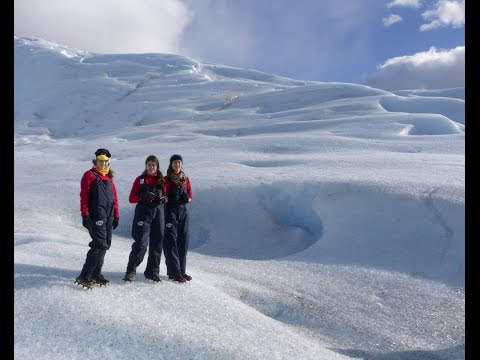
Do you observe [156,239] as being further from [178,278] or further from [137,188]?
[137,188]

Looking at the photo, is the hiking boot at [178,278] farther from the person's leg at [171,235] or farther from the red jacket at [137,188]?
the red jacket at [137,188]

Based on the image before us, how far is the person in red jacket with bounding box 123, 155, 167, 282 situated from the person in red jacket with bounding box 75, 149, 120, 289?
1.19 ft

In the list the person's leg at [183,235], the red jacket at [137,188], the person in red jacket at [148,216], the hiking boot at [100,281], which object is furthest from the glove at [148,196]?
the hiking boot at [100,281]

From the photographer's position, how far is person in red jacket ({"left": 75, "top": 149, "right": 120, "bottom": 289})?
178 inches

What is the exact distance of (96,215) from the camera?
4.62m

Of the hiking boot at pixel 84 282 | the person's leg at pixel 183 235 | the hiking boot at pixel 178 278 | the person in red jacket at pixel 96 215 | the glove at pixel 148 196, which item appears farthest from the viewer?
the person's leg at pixel 183 235

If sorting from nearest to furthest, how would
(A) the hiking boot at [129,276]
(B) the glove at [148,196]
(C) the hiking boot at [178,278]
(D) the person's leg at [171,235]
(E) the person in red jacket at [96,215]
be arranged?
1. (E) the person in red jacket at [96,215]
2. (A) the hiking boot at [129,276]
3. (B) the glove at [148,196]
4. (C) the hiking boot at [178,278]
5. (D) the person's leg at [171,235]

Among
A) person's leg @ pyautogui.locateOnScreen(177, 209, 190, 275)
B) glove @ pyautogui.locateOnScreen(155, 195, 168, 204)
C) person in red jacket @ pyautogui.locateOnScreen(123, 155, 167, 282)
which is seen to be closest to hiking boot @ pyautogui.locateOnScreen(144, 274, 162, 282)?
person in red jacket @ pyautogui.locateOnScreen(123, 155, 167, 282)

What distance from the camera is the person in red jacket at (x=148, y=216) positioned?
4.98 m

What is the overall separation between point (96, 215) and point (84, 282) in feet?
2.49

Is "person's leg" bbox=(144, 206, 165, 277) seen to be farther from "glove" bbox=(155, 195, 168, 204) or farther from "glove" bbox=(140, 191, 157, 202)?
"glove" bbox=(140, 191, 157, 202)

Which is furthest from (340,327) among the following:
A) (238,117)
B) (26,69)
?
(26,69)

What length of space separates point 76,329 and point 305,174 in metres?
7.42

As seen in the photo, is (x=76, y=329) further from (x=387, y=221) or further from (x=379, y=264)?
(x=387, y=221)
